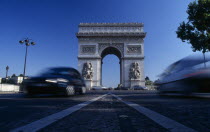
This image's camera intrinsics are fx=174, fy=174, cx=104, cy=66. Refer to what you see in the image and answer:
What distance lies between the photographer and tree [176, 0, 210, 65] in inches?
747

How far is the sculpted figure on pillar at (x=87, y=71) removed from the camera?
123ft

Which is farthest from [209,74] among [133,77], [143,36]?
[143,36]

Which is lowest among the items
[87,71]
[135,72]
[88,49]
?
[135,72]

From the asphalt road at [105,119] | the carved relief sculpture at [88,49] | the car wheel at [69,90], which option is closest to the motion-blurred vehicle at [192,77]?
the asphalt road at [105,119]

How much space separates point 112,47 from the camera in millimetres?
40750

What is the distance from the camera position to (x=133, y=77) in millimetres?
37656

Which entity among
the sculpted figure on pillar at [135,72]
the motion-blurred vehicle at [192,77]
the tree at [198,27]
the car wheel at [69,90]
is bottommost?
the car wheel at [69,90]

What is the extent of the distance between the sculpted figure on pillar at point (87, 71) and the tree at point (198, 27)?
70.3 ft

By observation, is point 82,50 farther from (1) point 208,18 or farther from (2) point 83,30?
(1) point 208,18

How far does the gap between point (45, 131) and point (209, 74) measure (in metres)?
7.70

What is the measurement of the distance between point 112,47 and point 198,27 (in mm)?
23080

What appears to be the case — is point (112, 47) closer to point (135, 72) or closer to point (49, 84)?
point (135, 72)

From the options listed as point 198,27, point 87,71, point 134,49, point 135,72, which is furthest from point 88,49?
point 198,27

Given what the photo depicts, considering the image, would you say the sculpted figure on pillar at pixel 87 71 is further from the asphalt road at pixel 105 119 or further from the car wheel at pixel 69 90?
the asphalt road at pixel 105 119
